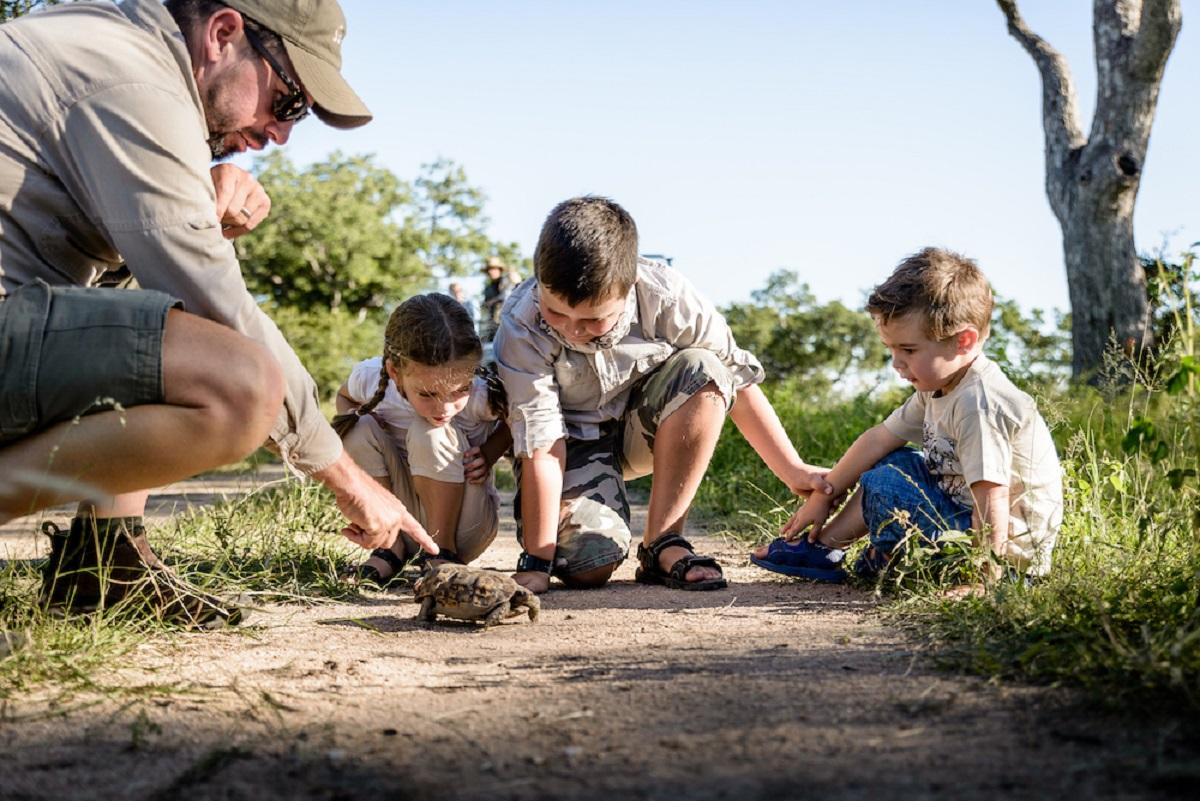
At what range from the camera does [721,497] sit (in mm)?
5996

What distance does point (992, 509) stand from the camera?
3035mm

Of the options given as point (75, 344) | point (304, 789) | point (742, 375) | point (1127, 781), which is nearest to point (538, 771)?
point (304, 789)

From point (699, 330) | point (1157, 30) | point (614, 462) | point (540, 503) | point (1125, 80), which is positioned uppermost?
point (1157, 30)

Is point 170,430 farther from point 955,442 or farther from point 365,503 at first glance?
point 955,442

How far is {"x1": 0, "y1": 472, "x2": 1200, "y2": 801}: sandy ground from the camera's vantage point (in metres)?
1.62

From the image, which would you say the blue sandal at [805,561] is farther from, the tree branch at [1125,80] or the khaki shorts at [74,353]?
the tree branch at [1125,80]

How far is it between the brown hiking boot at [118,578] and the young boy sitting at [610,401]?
97 cm

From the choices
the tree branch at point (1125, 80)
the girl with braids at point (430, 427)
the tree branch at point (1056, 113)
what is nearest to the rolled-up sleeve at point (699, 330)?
the girl with braids at point (430, 427)

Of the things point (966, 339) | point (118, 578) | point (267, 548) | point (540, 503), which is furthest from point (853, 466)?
point (118, 578)

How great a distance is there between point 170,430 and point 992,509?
1995 mm

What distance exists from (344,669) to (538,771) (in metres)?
0.84

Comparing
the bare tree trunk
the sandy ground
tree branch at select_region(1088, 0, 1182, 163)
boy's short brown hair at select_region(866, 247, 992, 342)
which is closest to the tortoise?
the sandy ground

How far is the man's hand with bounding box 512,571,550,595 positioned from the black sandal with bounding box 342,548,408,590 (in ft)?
1.41

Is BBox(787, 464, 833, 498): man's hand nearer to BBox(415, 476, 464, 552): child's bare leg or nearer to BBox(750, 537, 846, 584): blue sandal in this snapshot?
BBox(750, 537, 846, 584): blue sandal
